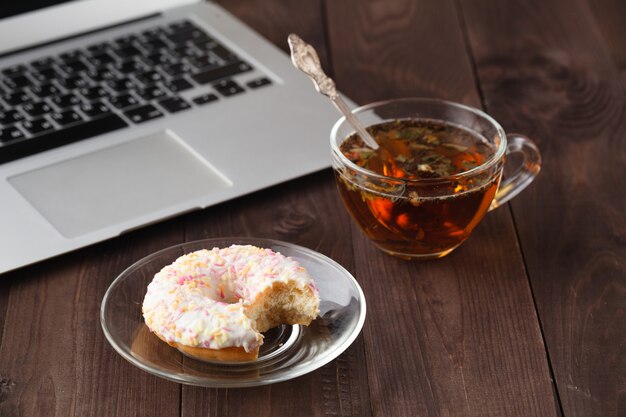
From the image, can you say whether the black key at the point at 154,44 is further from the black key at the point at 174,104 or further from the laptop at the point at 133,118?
the black key at the point at 174,104

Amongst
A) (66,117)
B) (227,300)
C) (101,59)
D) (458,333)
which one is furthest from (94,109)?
(458,333)

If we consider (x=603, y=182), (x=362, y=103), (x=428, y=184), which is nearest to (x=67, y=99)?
(x=362, y=103)

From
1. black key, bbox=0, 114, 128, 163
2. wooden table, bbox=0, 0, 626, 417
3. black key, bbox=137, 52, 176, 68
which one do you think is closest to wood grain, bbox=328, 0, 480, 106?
wooden table, bbox=0, 0, 626, 417

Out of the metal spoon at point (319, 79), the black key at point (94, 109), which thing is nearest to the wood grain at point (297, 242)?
the metal spoon at point (319, 79)

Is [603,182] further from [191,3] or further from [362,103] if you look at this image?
[191,3]

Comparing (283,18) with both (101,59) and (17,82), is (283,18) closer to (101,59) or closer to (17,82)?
(101,59)

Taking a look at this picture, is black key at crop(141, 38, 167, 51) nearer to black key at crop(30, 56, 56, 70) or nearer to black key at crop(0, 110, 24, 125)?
black key at crop(30, 56, 56, 70)
